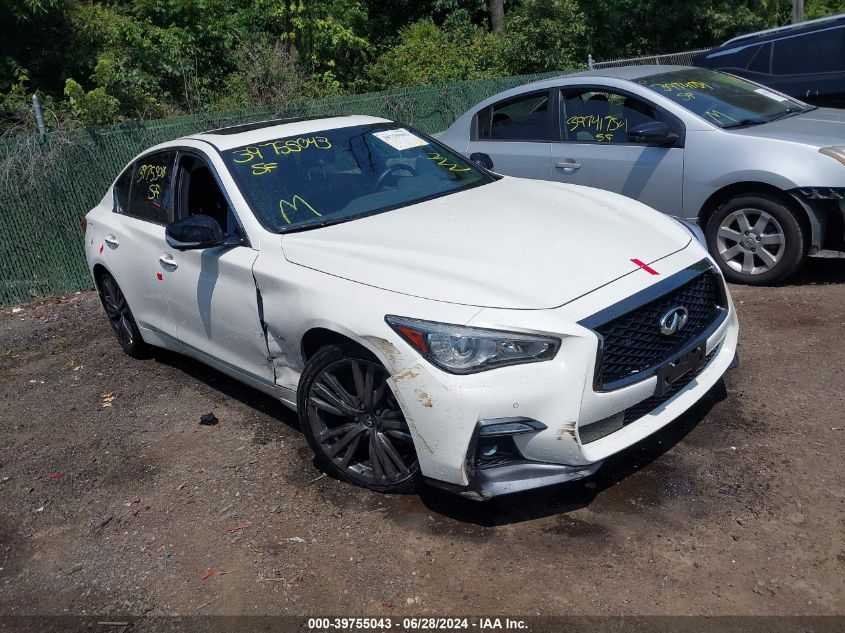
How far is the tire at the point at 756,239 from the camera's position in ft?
19.2

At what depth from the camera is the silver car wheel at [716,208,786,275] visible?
5949 mm

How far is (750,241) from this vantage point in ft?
19.9

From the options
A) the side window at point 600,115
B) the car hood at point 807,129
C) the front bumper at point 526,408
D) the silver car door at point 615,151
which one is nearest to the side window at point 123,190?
the front bumper at point 526,408

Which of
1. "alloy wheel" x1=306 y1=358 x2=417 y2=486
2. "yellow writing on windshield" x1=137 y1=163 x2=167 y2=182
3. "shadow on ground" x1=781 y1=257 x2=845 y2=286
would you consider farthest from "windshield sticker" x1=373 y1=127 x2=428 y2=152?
"shadow on ground" x1=781 y1=257 x2=845 y2=286

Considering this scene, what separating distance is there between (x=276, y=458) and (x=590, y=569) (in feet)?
6.12

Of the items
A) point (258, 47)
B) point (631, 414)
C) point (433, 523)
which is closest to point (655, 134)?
point (631, 414)

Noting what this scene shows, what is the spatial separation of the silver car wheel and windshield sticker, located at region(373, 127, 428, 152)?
2.41 meters

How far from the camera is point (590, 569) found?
3258mm

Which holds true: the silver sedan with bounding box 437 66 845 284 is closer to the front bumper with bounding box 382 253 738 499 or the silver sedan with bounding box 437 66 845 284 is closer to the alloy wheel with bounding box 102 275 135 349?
the front bumper with bounding box 382 253 738 499

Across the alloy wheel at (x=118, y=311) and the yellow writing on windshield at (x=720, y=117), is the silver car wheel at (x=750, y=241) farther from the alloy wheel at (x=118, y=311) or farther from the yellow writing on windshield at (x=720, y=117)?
the alloy wheel at (x=118, y=311)

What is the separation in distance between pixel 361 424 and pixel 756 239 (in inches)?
143

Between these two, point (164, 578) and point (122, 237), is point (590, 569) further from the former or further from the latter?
point (122, 237)

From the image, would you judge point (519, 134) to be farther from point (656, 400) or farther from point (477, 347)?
point (477, 347)

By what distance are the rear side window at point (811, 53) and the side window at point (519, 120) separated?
3.80 m
